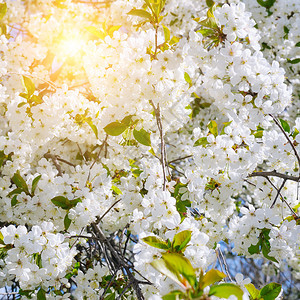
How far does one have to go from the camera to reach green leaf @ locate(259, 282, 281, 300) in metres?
1.58

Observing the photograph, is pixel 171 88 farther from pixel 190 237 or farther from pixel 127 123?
pixel 190 237

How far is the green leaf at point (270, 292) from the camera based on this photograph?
5.20 feet

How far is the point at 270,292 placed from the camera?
1594mm

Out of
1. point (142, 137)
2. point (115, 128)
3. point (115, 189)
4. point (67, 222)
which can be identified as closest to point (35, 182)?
point (67, 222)

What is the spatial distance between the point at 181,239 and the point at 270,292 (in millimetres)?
556

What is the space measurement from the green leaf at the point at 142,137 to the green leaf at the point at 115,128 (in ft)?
0.27

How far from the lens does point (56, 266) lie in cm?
183

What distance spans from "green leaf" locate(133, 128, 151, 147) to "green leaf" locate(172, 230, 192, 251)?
746mm

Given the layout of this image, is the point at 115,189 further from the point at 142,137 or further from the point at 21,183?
the point at 21,183

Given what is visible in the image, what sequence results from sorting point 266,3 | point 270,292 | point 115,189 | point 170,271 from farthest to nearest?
point 266,3 → point 115,189 → point 270,292 → point 170,271

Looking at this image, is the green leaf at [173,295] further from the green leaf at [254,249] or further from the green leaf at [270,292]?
the green leaf at [254,249]

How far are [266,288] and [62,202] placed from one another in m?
1.24

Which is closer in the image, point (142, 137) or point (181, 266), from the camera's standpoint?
point (181, 266)

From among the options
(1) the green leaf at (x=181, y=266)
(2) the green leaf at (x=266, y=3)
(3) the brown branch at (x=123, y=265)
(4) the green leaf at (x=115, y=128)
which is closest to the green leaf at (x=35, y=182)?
(3) the brown branch at (x=123, y=265)
